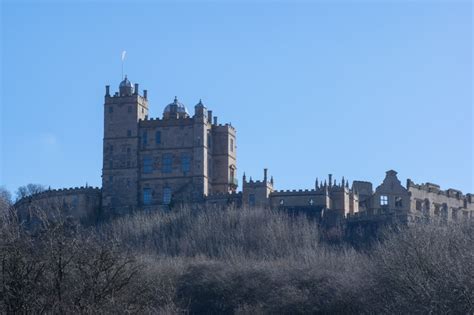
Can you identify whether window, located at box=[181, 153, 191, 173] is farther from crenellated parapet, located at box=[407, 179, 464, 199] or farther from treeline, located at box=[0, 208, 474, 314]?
crenellated parapet, located at box=[407, 179, 464, 199]

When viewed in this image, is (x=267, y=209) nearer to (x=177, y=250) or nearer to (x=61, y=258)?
(x=177, y=250)

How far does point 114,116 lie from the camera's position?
90562 mm

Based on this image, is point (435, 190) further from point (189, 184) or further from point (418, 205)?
point (189, 184)

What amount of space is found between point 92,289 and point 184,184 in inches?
1958

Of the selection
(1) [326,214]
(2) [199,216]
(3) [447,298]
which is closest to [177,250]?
(2) [199,216]

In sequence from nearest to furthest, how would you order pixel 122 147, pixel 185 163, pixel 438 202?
pixel 185 163 → pixel 122 147 → pixel 438 202

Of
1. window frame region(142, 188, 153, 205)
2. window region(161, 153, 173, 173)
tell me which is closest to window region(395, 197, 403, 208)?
window region(161, 153, 173, 173)

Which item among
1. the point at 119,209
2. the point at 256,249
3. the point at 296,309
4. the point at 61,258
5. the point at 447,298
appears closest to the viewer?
the point at 61,258

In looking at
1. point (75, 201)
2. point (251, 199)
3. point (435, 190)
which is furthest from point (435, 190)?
point (75, 201)

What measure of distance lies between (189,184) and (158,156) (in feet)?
11.1

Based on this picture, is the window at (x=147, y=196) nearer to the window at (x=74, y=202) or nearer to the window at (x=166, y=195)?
the window at (x=166, y=195)

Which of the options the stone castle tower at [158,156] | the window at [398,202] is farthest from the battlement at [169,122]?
the window at [398,202]

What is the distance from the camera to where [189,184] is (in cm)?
8806

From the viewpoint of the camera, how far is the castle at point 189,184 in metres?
86.2
